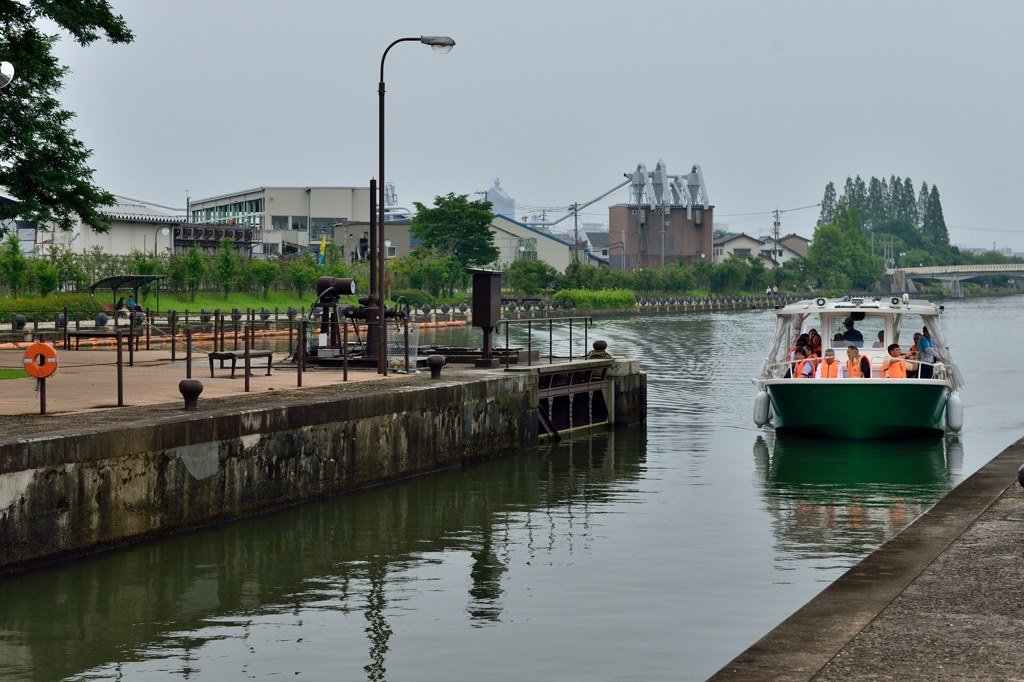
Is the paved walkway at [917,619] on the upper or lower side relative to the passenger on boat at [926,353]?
lower

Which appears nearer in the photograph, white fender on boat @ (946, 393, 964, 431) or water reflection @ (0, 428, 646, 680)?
water reflection @ (0, 428, 646, 680)

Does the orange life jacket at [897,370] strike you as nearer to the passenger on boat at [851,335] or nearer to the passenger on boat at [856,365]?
the passenger on boat at [856,365]

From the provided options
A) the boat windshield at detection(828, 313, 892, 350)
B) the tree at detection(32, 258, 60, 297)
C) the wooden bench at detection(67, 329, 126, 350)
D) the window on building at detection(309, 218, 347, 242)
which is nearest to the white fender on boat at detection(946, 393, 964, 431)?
the boat windshield at detection(828, 313, 892, 350)

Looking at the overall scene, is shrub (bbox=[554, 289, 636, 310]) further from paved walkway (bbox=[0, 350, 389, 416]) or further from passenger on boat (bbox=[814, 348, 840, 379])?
passenger on boat (bbox=[814, 348, 840, 379])

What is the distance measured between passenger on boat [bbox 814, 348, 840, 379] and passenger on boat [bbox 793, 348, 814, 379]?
182 mm

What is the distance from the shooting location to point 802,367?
2917 cm

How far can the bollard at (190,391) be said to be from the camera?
728 inches

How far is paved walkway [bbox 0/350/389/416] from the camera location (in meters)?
19.5

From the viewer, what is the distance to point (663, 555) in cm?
1716

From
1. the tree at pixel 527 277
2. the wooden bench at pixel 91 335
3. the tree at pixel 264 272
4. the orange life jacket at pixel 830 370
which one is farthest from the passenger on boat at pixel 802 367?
the tree at pixel 527 277

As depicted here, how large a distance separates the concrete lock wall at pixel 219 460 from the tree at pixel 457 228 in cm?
9943

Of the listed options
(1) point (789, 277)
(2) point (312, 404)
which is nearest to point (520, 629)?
(2) point (312, 404)

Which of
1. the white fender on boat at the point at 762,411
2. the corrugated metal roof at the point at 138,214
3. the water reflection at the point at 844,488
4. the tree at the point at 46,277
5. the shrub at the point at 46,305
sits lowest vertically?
the water reflection at the point at 844,488

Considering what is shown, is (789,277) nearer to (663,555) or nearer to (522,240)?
(522,240)
